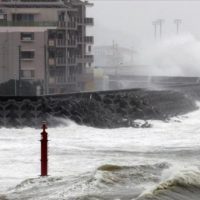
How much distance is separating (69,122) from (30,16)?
27952mm

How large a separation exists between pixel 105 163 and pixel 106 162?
0.26m

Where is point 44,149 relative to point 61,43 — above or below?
below

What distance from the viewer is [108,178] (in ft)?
26.8

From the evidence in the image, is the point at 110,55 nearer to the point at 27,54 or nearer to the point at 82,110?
the point at 27,54

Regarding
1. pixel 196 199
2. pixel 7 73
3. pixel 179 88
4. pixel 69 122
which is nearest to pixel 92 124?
pixel 69 122

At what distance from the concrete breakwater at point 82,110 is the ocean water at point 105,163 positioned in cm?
48

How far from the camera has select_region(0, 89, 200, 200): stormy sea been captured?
24.9ft

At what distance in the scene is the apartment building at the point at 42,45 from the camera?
4319 cm

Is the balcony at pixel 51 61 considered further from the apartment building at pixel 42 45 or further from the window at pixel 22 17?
the window at pixel 22 17

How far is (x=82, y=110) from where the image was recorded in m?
18.7

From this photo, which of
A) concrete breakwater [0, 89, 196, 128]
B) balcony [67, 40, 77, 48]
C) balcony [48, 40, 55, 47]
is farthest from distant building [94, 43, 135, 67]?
concrete breakwater [0, 89, 196, 128]

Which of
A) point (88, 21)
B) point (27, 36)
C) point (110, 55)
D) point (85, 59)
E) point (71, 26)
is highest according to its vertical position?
point (88, 21)

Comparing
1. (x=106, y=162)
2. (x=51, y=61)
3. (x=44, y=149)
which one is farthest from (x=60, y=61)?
(x=44, y=149)

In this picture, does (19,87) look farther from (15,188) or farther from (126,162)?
(15,188)
